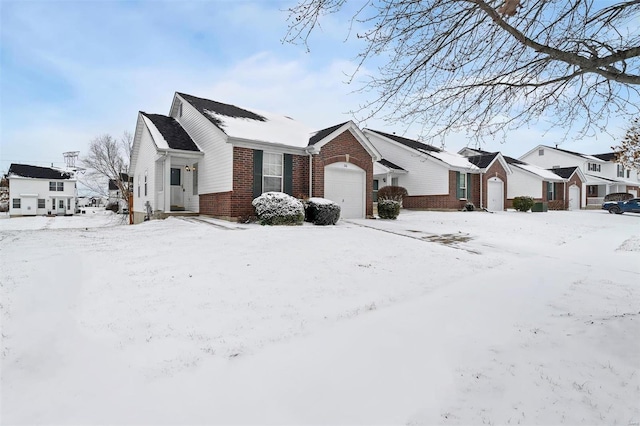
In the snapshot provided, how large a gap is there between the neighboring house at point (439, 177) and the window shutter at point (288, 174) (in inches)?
449

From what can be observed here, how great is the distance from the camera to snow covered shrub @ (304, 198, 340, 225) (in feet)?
42.2

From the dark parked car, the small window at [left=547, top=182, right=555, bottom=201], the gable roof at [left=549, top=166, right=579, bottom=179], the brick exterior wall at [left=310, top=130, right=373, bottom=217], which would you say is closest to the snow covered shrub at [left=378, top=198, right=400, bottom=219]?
the brick exterior wall at [left=310, top=130, right=373, bottom=217]

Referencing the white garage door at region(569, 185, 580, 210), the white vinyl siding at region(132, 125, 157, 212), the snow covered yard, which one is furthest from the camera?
the white garage door at region(569, 185, 580, 210)

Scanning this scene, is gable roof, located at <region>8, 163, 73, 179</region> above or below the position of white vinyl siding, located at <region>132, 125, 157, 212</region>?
above

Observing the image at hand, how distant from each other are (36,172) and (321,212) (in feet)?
162

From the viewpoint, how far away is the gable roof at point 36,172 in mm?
41781

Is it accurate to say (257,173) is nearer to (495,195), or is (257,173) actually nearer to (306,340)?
(306,340)

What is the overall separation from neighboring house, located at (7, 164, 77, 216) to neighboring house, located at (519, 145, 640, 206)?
65793 mm

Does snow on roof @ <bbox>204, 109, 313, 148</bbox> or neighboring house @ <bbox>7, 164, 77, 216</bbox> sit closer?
snow on roof @ <bbox>204, 109, 313, 148</bbox>

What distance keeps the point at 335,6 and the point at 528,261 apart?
7.82 metres

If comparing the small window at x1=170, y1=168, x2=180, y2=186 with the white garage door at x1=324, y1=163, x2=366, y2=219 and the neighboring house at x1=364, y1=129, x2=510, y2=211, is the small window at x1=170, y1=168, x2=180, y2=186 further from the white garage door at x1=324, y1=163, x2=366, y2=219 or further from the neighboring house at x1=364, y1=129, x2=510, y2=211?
the neighboring house at x1=364, y1=129, x2=510, y2=211

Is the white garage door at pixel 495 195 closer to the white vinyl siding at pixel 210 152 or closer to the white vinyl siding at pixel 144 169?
the white vinyl siding at pixel 210 152

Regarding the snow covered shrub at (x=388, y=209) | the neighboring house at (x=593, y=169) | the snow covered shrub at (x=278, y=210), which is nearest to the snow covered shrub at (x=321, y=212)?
the snow covered shrub at (x=278, y=210)

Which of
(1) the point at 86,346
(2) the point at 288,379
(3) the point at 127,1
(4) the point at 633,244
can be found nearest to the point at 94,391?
(1) the point at 86,346
